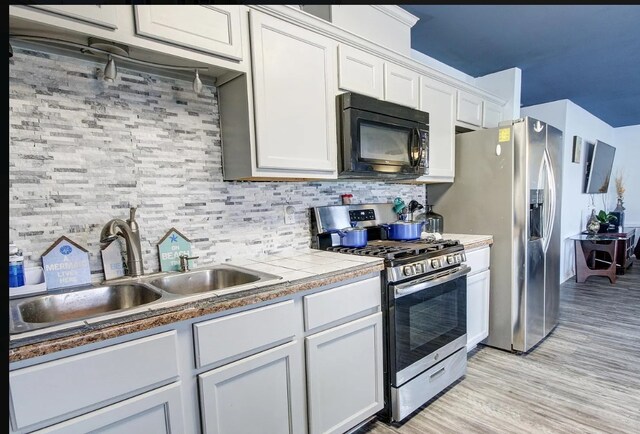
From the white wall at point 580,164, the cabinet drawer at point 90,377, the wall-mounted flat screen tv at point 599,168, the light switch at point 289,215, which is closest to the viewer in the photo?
the cabinet drawer at point 90,377

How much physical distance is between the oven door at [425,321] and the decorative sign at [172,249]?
3.44 feet

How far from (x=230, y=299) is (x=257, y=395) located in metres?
0.41

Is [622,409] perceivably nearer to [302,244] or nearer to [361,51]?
[302,244]

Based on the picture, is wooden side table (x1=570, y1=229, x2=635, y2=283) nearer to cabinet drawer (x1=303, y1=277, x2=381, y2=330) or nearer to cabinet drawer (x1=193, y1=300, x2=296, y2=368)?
cabinet drawer (x1=303, y1=277, x2=381, y2=330)

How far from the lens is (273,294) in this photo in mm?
1311

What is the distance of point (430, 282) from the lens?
1.89 metres

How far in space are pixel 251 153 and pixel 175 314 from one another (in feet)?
2.66

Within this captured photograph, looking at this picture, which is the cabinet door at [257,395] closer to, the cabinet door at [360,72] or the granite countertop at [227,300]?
the granite countertop at [227,300]

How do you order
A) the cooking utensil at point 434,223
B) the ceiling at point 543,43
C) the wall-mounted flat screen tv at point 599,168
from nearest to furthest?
the ceiling at point 543,43
the cooking utensil at point 434,223
the wall-mounted flat screen tv at point 599,168

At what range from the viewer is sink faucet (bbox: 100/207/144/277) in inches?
55.0

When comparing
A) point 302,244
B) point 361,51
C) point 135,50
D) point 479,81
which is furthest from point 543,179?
point 135,50

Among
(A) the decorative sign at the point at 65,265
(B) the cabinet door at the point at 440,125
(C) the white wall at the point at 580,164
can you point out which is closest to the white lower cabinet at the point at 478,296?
(B) the cabinet door at the point at 440,125

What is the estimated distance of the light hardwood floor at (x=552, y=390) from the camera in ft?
5.86

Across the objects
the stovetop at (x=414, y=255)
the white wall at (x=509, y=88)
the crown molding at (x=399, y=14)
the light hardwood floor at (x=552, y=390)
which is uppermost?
the crown molding at (x=399, y=14)
